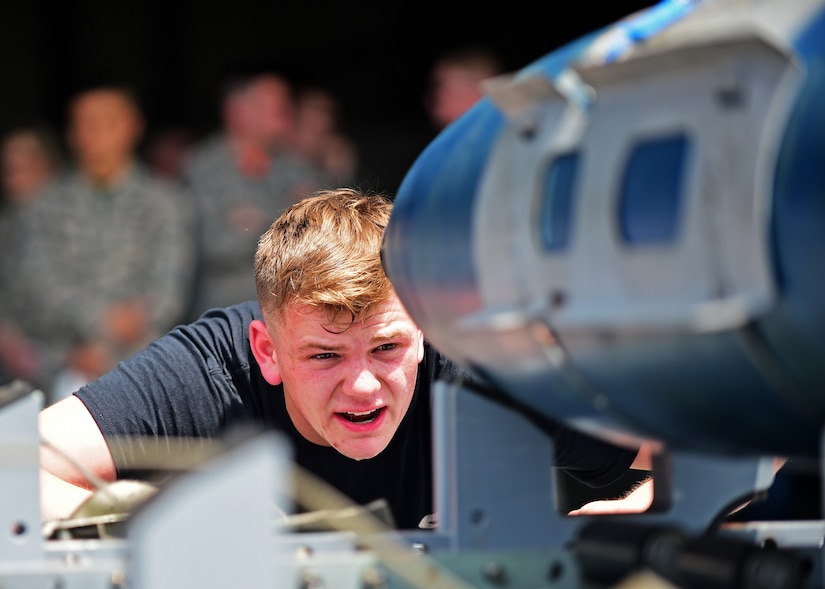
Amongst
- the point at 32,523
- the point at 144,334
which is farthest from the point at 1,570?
the point at 144,334

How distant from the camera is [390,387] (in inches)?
80.5

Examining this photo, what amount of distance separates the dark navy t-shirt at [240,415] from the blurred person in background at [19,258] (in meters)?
2.80

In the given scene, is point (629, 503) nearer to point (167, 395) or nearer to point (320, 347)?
point (320, 347)

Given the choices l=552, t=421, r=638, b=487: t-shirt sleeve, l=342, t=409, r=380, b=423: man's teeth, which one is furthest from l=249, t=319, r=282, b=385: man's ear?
l=552, t=421, r=638, b=487: t-shirt sleeve

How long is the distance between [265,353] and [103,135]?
9.35 feet

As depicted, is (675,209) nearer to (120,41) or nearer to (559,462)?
(559,462)

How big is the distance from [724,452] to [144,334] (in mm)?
3912

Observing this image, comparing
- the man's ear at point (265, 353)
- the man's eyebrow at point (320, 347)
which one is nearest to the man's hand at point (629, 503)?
the man's eyebrow at point (320, 347)

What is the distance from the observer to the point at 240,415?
91.4 inches

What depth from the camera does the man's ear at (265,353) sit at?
2.26 metres

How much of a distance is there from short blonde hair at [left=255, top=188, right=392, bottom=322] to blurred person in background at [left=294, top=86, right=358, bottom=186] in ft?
9.65

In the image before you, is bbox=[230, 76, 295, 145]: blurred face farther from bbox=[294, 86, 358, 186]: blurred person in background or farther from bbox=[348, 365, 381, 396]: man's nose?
bbox=[348, 365, 381, 396]: man's nose

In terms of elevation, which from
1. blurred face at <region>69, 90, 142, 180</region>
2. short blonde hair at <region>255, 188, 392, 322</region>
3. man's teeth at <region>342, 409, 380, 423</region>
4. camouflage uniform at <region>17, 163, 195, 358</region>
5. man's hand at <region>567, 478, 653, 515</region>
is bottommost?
man's hand at <region>567, 478, 653, 515</region>

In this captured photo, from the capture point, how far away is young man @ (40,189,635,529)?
201 cm
